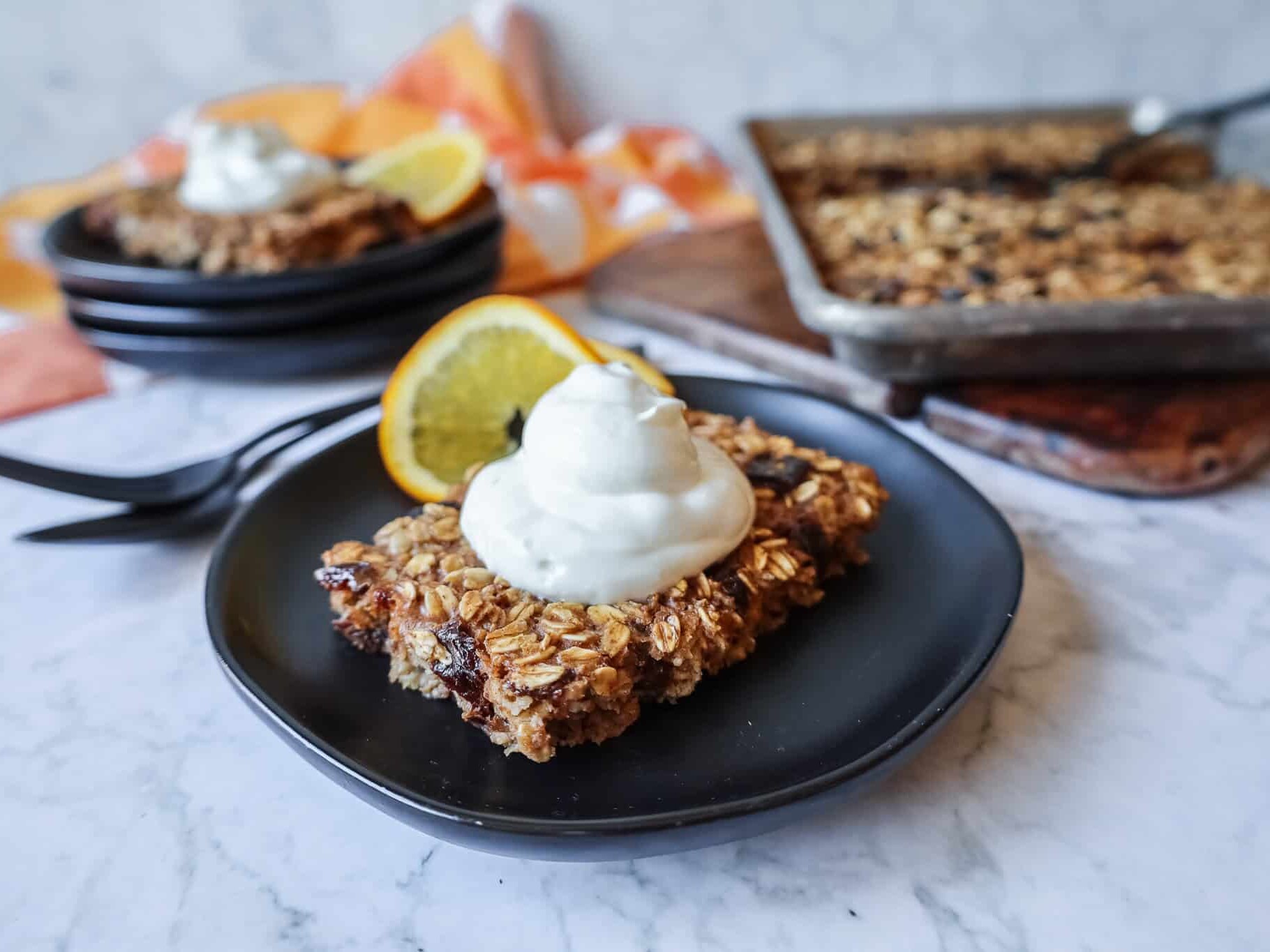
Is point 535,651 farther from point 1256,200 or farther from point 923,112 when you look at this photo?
point 923,112

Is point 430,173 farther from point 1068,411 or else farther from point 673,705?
point 673,705

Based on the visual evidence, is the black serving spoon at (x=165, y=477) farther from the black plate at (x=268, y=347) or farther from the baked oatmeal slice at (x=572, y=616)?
the baked oatmeal slice at (x=572, y=616)

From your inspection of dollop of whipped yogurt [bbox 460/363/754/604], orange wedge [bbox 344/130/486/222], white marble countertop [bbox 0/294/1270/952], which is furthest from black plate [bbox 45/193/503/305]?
dollop of whipped yogurt [bbox 460/363/754/604]

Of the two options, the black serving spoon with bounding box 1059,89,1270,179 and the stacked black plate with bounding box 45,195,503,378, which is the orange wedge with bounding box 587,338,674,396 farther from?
the black serving spoon with bounding box 1059,89,1270,179

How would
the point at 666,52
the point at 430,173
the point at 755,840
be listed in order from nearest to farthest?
1. the point at 755,840
2. the point at 430,173
3. the point at 666,52

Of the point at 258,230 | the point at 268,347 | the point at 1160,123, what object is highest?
the point at 258,230

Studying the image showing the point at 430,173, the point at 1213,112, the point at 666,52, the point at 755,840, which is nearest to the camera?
the point at 755,840

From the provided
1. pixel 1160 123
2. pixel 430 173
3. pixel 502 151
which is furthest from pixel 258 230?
pixel 1160 123
